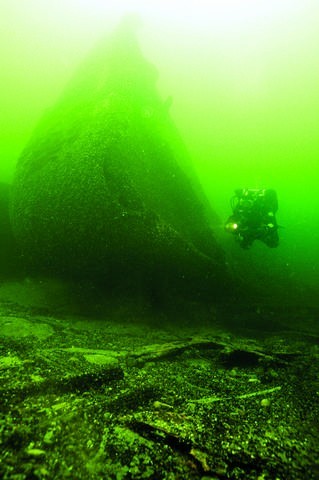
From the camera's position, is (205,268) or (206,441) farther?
(205,268)

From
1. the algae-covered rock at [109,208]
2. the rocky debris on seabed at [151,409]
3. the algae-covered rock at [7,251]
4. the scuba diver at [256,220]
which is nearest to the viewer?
the rocky debris on seabed at [151,409]

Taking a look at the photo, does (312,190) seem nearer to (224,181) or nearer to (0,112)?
(224,181)

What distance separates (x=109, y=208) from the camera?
155 inches

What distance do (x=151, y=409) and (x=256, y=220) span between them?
557 cm

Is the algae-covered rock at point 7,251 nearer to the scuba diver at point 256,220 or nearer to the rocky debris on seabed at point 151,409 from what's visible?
the rocky debris on seabed at point 151,409

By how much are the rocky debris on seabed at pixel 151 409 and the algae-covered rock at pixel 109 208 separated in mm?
1365

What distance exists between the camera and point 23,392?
5.84 ft

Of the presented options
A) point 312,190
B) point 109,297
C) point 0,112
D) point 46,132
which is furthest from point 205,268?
point 312,190

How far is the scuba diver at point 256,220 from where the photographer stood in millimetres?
6309

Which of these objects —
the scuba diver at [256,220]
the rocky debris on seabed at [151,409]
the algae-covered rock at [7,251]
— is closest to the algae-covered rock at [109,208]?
the algae-covered rock at [7,251]

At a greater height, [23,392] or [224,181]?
[224,181]

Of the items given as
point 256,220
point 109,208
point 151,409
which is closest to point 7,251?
point 109,208

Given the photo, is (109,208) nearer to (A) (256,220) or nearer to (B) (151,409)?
(B) (151,409)

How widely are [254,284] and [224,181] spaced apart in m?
15.8
